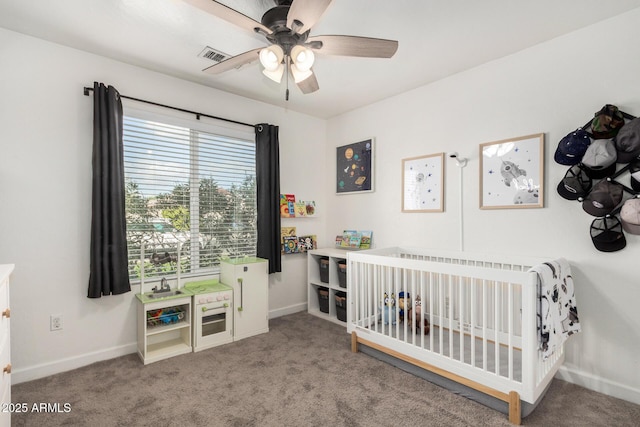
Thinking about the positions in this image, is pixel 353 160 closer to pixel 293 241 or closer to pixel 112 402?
pixel 293 241

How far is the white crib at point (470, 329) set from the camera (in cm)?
173

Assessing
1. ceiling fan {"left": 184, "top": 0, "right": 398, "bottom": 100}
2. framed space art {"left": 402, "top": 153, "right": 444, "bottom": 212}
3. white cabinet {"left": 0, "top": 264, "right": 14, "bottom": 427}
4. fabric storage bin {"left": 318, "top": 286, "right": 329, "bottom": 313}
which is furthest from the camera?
fabric storage bin {"left": 318, "top": 286, "right": 329, "bottom": 313}

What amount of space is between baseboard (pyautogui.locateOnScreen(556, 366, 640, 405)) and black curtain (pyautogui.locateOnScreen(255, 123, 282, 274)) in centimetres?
257

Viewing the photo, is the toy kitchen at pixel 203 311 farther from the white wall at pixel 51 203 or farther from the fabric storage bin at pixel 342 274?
the fabric storage bin at pixel 342 274

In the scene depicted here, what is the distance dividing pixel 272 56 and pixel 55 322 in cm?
246

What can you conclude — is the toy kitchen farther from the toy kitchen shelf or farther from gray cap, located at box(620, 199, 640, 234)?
gray cap, located at box(620, 199, 640, 234)

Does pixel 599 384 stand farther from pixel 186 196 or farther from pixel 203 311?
pixel 186 196

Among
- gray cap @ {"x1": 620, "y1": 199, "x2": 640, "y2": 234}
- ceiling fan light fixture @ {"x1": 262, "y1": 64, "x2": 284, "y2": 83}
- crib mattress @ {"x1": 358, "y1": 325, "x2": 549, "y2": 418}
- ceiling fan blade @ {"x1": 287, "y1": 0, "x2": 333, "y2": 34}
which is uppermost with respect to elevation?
ceiling fan blade @ {"x1": 287, "y1": 0, "x2": 333, "y2": 34}

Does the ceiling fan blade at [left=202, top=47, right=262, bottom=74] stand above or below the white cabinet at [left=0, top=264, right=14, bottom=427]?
above

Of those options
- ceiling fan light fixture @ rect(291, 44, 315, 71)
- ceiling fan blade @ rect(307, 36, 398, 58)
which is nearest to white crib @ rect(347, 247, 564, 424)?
ceiling fan blade @ rect(307, 36, 398, 58)

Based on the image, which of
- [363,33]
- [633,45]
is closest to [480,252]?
[633,45]

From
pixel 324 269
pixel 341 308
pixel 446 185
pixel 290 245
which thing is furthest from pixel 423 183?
pixel 290 245

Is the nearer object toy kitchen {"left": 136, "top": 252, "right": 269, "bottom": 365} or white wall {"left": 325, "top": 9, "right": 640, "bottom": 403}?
white wall {"left": 325, "top": 9, "right": 640, "bottom": 403}

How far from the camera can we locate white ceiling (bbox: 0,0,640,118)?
6.21 ft
